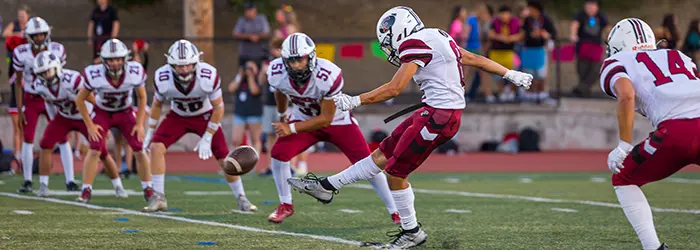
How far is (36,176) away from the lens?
580 inches

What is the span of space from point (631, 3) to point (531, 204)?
61.0 feet

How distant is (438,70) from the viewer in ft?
25.4

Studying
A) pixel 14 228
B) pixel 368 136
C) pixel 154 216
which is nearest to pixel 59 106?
pixel 154 216

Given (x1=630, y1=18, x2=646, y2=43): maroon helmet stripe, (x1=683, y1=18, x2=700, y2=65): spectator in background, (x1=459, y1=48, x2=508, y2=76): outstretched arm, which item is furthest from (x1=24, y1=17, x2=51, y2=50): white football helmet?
(x1=683, y1=18, x2=700, y2=65): spectator in background

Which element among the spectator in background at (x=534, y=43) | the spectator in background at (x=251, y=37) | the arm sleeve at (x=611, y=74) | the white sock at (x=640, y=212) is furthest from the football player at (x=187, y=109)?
the spectator in background at (x=534, y=43)

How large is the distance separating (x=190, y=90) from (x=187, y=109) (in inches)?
9.3

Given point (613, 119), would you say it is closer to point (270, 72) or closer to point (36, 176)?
point (36, 176)

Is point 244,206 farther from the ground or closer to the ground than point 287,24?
closer to the ground

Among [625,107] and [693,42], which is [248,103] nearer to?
[693,42]

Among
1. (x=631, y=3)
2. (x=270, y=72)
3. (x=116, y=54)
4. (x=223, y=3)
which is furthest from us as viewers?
(x=631, y=3)

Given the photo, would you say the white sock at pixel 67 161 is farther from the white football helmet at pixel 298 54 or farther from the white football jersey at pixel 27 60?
the white football helmet at pixel 298 54

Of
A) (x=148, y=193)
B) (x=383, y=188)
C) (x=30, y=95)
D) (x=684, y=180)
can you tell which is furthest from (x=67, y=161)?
(x=684, y=180)

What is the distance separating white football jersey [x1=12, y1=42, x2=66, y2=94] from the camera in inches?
501

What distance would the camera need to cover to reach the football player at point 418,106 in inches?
301
